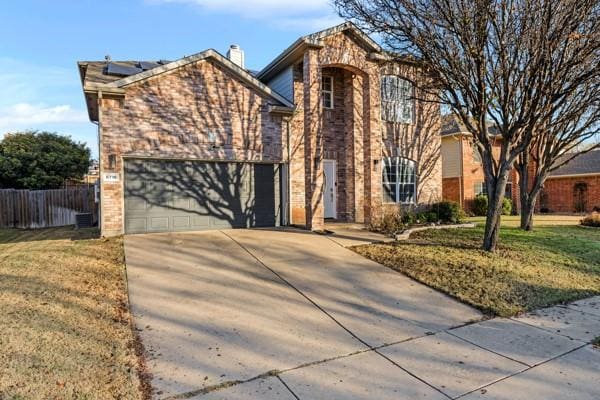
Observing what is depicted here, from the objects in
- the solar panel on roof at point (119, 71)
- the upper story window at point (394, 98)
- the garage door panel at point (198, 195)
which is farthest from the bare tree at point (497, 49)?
the solar panel on roof at point (119, 71)

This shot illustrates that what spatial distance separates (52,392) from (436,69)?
901cm

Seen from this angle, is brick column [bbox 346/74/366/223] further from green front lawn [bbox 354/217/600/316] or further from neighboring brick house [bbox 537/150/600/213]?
neighboring brick house [bbox 537/150/600/213]

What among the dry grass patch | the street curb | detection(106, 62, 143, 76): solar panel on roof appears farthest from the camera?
detection(106, 62, 143, 76): solar panel on roof

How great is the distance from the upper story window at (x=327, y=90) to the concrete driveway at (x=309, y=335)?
26.6ft

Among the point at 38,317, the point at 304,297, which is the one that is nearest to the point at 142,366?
the point at 38,317

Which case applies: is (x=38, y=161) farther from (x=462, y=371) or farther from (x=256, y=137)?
(x=462, y=371)

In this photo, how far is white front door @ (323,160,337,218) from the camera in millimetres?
13914

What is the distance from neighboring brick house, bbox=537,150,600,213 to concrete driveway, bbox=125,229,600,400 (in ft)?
73.7

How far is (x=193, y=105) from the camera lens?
1118cm

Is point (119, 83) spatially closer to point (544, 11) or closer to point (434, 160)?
point (544, 11)

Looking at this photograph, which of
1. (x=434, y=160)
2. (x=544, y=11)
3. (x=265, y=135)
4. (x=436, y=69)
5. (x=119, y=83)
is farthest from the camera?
(x=434, y=160)

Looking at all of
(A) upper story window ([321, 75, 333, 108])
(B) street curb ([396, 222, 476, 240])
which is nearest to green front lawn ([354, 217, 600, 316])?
(B) street curb ([396, 222, 476, 240])

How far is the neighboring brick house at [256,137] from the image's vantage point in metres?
10.4

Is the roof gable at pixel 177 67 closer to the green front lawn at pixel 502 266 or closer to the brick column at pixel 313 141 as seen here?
the brick column at pixel 313 141
